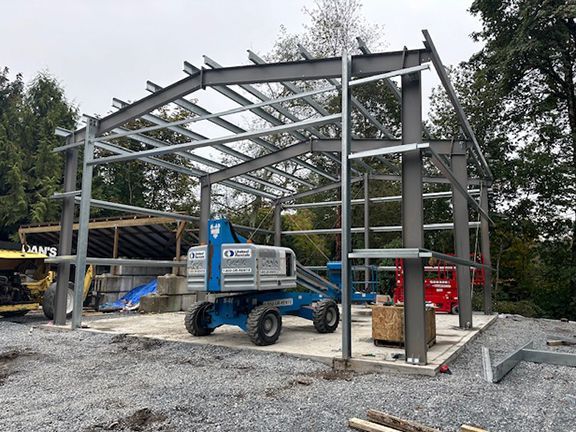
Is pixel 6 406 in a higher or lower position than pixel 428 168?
lower

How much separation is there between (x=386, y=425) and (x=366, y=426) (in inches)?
6.2

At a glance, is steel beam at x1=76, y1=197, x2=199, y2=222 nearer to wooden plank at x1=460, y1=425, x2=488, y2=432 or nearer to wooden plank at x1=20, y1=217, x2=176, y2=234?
wooden plank at x1=20, y1=217, x2=176, y2=234

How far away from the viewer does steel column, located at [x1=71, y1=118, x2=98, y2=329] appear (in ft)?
24.9

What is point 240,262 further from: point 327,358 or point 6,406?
point 6,406

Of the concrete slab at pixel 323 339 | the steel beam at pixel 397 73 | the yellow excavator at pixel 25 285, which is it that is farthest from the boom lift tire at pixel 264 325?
the yellow excavator at pixel 25 285

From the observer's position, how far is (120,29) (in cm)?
1162

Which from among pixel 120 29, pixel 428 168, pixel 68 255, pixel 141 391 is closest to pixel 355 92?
pixel 428 168

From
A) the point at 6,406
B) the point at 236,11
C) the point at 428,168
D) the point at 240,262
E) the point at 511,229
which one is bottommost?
the point at 6,406

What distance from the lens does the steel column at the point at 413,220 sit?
4699 millimetres

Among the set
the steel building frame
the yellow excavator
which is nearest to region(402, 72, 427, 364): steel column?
the steel building frame

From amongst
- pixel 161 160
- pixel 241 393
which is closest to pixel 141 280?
pixel 161 160

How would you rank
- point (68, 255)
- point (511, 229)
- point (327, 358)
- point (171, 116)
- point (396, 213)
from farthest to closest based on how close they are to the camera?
point (171, 116)
point (396, 213)
point (511, 229)
point (68, 255)
point (327, 358)

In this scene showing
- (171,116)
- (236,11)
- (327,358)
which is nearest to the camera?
(327,358)

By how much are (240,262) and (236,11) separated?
9.48 meters
